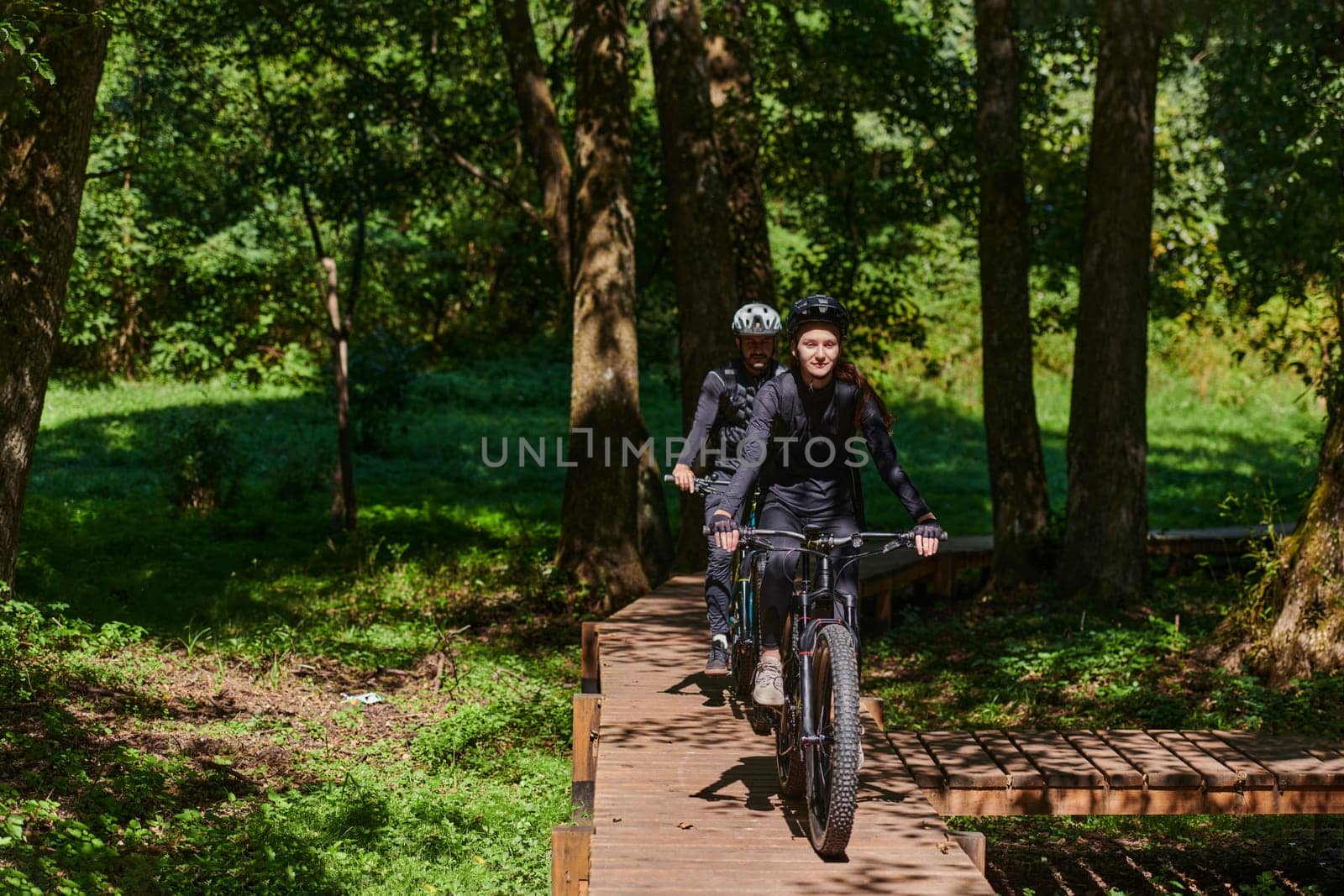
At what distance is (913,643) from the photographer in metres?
13.3

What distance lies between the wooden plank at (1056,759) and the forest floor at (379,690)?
87 centimetres

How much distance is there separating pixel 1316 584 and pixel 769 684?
545 centimetres

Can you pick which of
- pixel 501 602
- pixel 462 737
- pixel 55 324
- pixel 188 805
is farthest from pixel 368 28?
pixel 188 805

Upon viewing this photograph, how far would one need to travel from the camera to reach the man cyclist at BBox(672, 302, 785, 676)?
7.54m

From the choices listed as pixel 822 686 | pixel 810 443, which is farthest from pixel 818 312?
pixel 822 686

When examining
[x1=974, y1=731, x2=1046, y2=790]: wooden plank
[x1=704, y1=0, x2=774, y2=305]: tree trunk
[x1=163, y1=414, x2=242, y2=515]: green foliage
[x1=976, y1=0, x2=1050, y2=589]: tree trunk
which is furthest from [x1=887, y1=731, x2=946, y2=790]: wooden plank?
[x1=163, y1=414, x2=242, y2=515]: green foliage

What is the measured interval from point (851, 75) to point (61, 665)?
12.0 meters

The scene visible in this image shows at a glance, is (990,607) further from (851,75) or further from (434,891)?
(434,891)

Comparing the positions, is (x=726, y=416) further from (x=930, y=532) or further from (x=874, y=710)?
(x=930, y=532)

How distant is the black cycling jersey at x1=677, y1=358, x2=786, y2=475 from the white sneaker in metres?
1.53

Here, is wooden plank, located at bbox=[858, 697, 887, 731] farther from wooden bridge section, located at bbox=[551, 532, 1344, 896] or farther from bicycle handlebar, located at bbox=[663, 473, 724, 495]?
bicycle handlebar, located at bbox=[663, 473, 724, 495]

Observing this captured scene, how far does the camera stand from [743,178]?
16.5 meters

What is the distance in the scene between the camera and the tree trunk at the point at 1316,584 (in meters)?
9.65

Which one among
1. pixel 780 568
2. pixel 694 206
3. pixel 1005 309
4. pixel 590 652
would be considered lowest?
pixel 590 652
